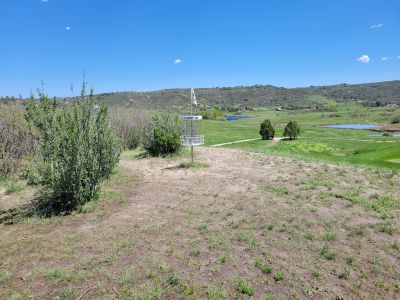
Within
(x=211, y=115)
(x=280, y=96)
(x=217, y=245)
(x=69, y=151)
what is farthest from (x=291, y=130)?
(x=280, y=96)

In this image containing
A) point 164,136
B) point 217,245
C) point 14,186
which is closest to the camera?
point 217,245

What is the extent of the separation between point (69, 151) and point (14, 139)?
735 cm

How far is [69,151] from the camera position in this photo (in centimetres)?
780

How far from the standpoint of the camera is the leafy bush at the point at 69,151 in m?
7.80

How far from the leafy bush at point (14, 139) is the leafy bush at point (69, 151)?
16.8 feet

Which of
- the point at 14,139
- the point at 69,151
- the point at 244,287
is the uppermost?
the point at 69,151

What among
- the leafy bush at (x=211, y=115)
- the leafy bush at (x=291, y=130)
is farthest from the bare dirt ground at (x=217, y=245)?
the leafy bush at (x=211, y=115)

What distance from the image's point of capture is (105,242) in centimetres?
601

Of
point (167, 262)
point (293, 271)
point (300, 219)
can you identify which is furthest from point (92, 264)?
point (300, 219)

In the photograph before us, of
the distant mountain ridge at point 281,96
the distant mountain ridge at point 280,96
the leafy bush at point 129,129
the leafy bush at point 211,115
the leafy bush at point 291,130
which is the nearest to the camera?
the leafy bush at point 129,129

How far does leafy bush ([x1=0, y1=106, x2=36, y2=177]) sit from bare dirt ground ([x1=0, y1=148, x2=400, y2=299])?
5.64m

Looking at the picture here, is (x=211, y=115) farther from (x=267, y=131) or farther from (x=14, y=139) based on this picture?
(x=14, y=139)

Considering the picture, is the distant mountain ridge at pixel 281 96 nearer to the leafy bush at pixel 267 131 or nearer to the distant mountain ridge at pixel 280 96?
the distant mountain ridge at pixel 280 96

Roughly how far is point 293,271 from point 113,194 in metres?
5.68
